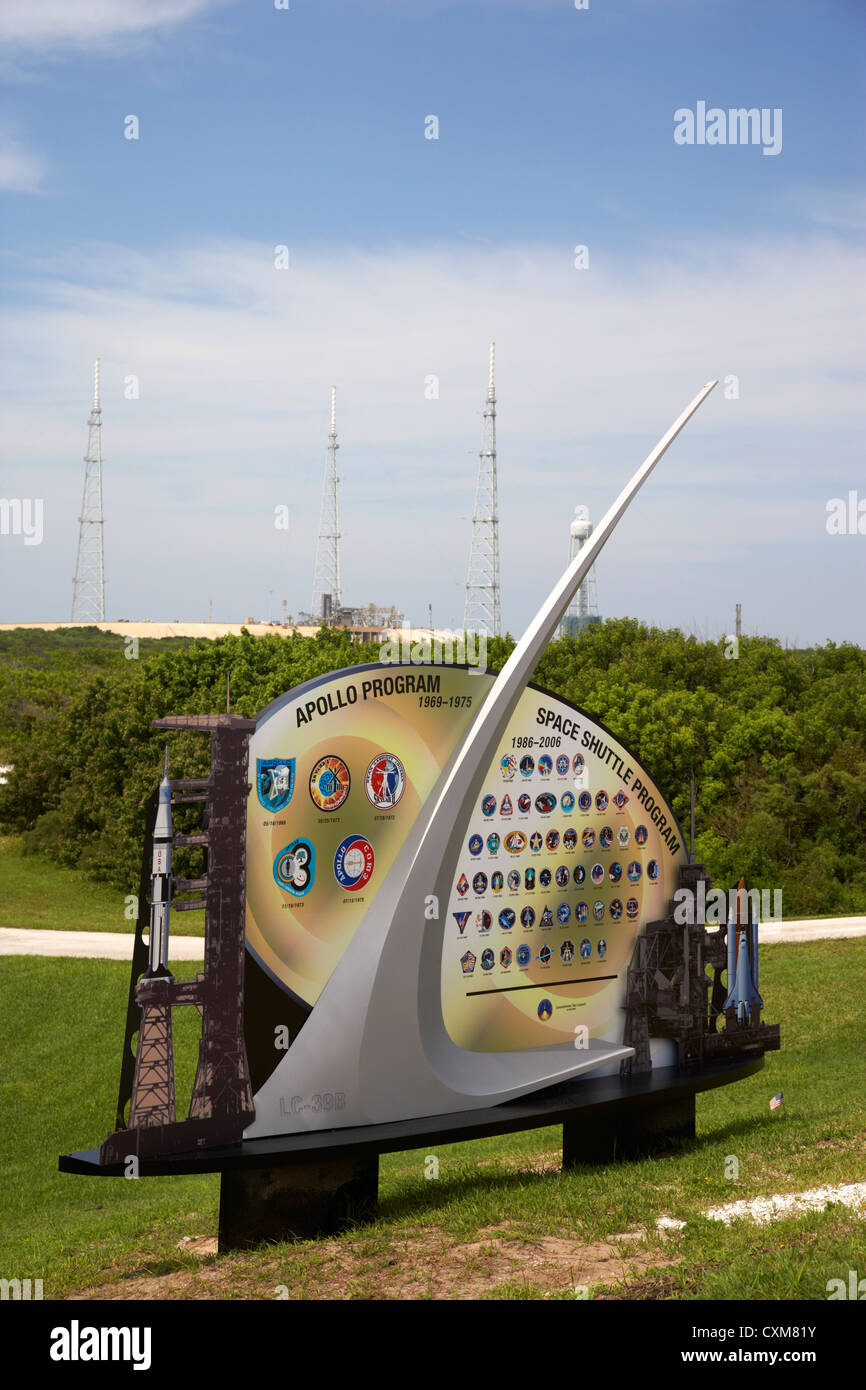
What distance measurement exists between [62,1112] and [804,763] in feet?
82.6

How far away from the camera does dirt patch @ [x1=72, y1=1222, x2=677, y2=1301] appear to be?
279 inches

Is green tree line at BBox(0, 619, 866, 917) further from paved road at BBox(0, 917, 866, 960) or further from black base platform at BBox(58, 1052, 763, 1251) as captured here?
black base platform at BBox(58, 1052, 763, 1251)

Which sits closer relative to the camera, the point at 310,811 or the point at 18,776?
the point at 310,811

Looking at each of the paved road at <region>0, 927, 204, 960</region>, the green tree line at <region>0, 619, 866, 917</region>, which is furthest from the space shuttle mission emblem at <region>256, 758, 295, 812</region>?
the green tree line at <region>0, 619, 866, 917</region>

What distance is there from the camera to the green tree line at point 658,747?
30.5 m

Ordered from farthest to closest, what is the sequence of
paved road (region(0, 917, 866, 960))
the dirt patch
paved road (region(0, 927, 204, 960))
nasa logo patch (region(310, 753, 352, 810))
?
paved road (region(0, 917, 866, 960)) → paved road (region(0, 927, 204, 960)) → nasa logo patch (region(310, 753, 352, 810)) → the dirt patch

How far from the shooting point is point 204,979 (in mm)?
7496

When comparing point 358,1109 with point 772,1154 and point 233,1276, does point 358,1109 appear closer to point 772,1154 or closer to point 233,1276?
point 233,1276

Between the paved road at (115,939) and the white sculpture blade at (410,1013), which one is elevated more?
the white sculpture blade at (410,1013)

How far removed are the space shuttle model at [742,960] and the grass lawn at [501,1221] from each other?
104 centimetres

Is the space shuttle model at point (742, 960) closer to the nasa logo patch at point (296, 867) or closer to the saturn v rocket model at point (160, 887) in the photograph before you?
the nasa logo patch at point (296, 867)

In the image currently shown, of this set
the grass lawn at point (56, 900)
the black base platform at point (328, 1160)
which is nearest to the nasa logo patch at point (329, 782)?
the black base platform at point (328, 1160)

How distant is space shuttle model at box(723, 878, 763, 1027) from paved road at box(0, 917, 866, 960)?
11054mm
